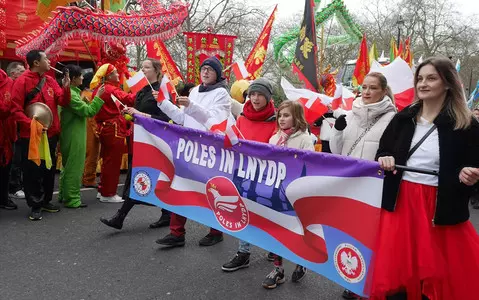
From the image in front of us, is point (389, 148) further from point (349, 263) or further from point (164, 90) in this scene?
point (164, 90)

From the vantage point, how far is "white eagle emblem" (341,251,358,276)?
2.55 meters

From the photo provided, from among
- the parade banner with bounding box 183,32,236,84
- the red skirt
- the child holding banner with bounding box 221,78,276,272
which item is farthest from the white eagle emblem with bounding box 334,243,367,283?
the parade banner with bounding box 183,32,236,84

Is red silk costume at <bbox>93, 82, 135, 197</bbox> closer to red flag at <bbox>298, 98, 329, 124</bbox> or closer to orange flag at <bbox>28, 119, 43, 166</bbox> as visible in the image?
orange flag at <bbox>28, 119, 43, 166</bbox>

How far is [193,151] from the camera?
3682 millimetres

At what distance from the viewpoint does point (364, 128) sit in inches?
122

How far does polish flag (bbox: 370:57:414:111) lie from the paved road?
1755 millimetres

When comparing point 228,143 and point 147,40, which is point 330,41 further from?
point 228,143

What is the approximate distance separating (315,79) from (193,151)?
340 centimetres

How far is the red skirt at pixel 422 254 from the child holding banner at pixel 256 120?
162cm

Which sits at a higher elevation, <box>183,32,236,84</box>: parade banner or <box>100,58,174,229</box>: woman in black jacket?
<box>183,32,236,84</box>: parade banner

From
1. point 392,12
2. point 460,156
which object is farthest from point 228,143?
point 392,12

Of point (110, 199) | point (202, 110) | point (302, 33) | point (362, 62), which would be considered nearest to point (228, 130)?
point (202, 110)

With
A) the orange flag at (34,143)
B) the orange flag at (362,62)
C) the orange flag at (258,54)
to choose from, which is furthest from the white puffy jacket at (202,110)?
the orange flag at (362,62)

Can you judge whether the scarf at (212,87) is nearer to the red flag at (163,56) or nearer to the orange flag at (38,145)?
the orange flag at (38,145)
